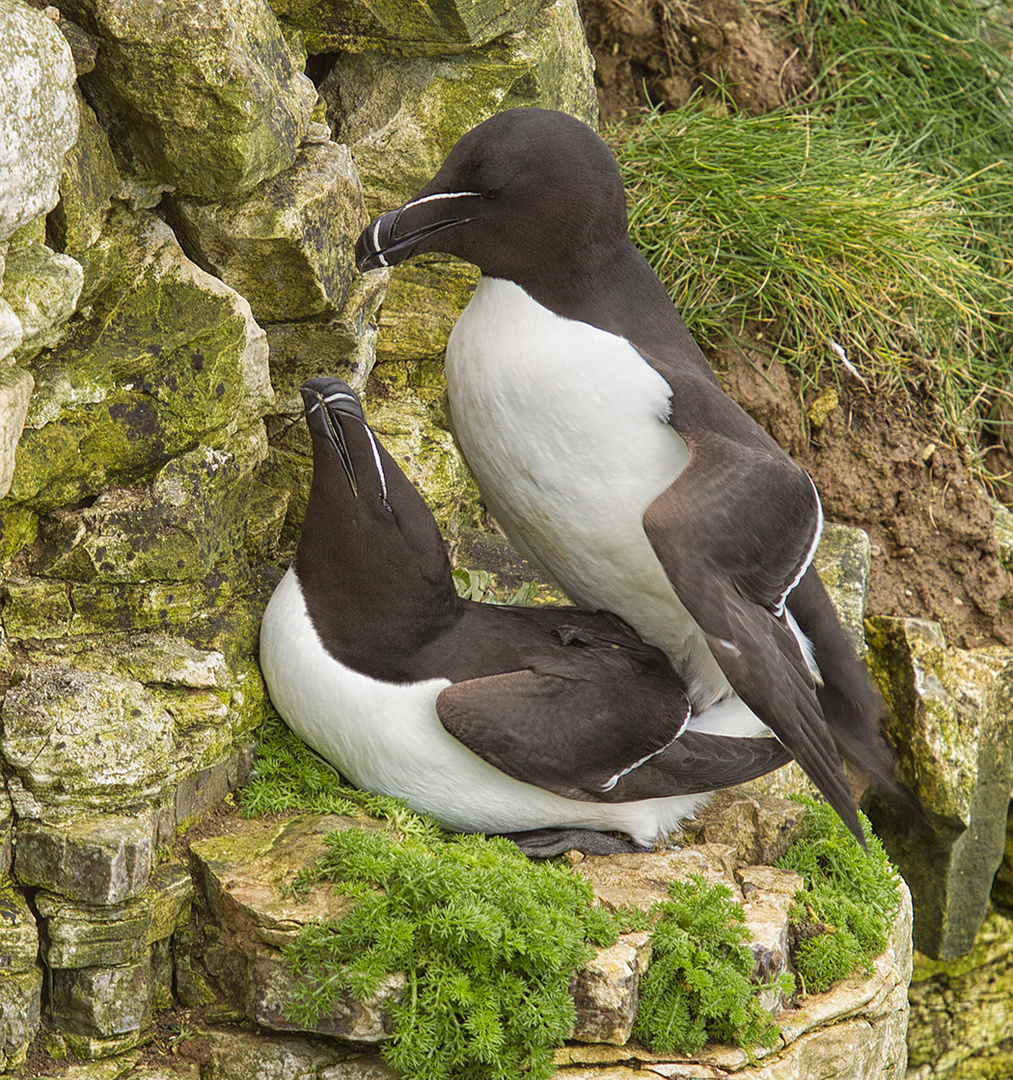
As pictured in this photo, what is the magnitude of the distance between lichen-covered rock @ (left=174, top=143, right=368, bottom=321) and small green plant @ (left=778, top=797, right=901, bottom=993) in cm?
214

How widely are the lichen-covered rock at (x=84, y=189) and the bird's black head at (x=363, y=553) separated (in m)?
0.67

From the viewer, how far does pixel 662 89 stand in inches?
259

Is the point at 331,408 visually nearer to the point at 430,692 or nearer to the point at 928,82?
the point at 430,692

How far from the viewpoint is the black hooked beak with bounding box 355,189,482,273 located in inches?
133

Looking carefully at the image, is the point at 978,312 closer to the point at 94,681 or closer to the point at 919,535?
the point at 919,535

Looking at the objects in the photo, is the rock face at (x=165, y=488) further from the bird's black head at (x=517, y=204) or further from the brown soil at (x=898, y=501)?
the brown soil at (x=898, y=501)

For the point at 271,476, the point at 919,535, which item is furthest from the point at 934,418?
the point at 271,476

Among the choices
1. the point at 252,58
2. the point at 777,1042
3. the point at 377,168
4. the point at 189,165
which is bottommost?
the point at 777,1042

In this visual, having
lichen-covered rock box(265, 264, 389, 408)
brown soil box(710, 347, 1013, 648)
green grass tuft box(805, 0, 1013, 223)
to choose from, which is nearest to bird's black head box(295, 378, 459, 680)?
lichen-covered rock box(265, 264, 389, 408)

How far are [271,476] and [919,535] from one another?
3245 millimetres

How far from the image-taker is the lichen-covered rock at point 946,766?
17.0ft

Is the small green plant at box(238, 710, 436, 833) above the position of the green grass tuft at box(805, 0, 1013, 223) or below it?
below

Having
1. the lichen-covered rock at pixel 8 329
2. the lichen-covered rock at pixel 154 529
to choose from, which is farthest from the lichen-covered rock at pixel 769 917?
the lichen-covered rock at pixel 8 329

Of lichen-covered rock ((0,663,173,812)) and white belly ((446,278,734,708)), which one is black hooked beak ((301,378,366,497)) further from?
lichen-covered rock ((0,663,173,812))
